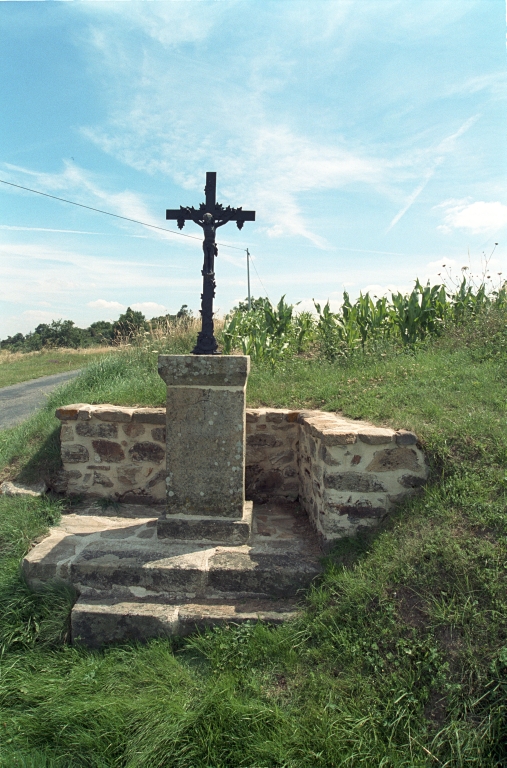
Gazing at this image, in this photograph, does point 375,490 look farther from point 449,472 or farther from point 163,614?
point 163,614

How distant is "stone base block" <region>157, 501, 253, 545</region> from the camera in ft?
12.0

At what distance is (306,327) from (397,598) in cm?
621

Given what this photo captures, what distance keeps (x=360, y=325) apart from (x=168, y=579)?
583cm

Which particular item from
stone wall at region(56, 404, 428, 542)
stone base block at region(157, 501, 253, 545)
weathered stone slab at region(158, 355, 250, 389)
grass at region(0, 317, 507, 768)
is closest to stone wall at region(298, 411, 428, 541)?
grass at region(0, 317, 507, 768)

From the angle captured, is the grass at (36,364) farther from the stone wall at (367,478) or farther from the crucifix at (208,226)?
the stone wall at (367,478)

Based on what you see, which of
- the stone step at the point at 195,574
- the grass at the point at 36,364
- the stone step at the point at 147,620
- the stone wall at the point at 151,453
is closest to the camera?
the stone step at the point at 147,620

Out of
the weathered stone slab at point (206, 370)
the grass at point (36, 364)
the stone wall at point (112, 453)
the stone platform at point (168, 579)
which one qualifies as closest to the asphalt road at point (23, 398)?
the grass at point (36, 364)

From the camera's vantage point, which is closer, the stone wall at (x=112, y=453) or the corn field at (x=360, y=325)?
the stone wall at (x=112, y=453)

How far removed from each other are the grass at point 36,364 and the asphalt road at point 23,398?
69cm

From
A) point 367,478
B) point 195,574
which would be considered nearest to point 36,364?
point 195,574

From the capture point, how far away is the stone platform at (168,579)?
121 inches

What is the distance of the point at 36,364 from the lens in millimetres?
17750

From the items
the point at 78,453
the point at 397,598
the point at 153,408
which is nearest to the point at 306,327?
the point at 153,408

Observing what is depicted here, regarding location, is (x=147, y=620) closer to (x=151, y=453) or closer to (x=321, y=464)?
→ (x=321, y=464)
